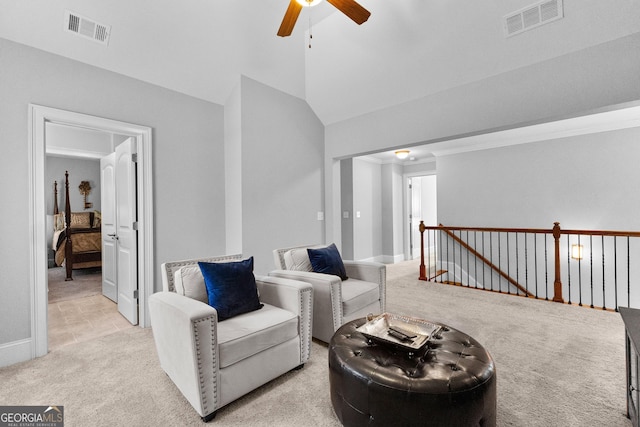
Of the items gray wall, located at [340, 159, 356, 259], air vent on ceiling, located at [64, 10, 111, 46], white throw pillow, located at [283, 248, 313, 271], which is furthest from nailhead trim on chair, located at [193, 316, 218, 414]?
gray wall, located at [340, 159, 356, 259]

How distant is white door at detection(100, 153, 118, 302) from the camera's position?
3.69m

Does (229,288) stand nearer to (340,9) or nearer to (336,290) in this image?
(336,290)

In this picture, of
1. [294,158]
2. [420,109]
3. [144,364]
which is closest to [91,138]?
[294,158]

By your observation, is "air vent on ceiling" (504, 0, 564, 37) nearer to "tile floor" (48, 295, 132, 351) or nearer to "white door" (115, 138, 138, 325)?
"white door" (115, 138, 138, 325)

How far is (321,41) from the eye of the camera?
338 cm

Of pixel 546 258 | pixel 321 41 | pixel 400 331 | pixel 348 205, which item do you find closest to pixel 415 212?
pixel 348 205

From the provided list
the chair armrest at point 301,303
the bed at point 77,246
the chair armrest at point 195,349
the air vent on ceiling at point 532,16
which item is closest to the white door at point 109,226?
the bed at point 77,246

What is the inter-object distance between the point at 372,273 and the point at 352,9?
2305mm

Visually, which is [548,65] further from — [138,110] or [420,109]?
[138,110]

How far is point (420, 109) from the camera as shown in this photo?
3453 millimetres

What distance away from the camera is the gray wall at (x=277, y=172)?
3494mm

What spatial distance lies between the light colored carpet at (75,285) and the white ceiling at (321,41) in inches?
132

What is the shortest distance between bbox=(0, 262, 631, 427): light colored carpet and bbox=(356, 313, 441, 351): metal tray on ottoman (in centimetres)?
55

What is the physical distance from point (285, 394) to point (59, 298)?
409cm
